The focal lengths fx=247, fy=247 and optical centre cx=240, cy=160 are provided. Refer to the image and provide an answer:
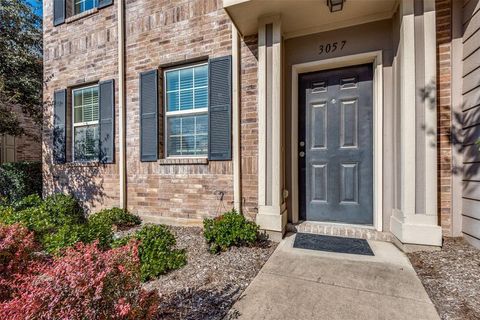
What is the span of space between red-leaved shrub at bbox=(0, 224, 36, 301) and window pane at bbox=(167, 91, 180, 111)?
2.67 meters

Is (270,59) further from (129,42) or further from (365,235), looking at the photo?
(129,42)

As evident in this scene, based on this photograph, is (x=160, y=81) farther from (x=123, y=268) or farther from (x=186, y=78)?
(x=123, y=268)

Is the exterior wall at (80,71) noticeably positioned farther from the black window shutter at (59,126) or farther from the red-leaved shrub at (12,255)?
the red-leaved shrub at (12,255)

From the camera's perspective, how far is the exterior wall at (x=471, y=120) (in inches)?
97.6

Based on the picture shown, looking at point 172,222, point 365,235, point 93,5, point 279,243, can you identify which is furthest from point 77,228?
point 93,5

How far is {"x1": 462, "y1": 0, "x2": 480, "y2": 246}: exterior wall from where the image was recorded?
248 centimetres

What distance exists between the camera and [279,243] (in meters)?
2.99

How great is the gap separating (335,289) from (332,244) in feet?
3.08

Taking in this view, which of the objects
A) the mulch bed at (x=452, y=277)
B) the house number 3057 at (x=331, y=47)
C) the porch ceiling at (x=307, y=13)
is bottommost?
the mulch bed at (x=452, y=277)

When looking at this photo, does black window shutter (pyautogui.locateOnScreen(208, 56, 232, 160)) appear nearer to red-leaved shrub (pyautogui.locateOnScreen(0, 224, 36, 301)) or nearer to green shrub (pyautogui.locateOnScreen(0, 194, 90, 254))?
green shrub (pyautogui.locateOnScreen(0, 194, 90, 254))

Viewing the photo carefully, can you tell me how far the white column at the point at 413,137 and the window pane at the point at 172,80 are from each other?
3.20 metres

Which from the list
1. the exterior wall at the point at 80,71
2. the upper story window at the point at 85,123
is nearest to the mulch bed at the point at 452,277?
the exterior wall at the point at 80,71

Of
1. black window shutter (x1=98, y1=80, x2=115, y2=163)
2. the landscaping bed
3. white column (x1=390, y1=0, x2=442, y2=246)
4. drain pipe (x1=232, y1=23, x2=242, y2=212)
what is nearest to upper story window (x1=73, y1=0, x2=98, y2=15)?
black window shutter (x1=98, y1=80, x2=115, y2=163)

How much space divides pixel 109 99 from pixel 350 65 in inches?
161
